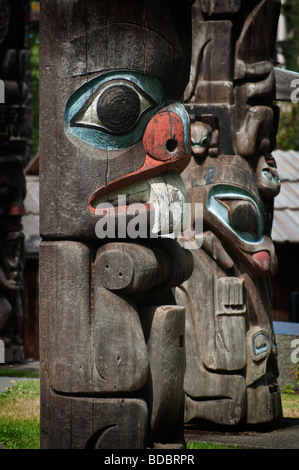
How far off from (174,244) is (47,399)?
1176 millimetres

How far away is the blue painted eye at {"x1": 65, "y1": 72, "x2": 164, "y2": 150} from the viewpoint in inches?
176

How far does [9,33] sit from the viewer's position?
1195 cm

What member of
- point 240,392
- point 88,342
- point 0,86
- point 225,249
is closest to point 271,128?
point 225,249

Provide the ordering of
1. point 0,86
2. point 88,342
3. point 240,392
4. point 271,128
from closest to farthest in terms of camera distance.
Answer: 1. point 88,342
2. point 240,392
3. point 271,128
4. point 0,86

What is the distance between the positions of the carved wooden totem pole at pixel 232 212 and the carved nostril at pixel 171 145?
8.53 feet

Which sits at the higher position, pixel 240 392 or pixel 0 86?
pixel 0 86

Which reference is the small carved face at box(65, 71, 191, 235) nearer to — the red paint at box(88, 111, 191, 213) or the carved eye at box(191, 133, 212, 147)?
the red paint at box(88, 111, 191, 213)

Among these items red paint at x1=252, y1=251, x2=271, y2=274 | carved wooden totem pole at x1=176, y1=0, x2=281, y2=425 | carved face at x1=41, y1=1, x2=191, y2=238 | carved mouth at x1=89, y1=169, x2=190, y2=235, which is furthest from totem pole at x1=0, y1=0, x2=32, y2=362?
carved mouth at x1=89, y1=169, x2=190, y2=235

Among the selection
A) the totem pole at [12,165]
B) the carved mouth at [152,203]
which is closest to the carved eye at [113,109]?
the carved mouth at [152,203]

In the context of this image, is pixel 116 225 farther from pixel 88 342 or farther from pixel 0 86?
pixel 0 86

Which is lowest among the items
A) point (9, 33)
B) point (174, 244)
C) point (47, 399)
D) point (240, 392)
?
point (240, 392)

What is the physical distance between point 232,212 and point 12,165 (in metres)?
5.72

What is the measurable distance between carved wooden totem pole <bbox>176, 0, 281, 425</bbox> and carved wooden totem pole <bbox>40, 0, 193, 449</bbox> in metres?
2.45

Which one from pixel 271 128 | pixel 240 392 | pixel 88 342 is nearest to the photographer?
pixel 88 342
